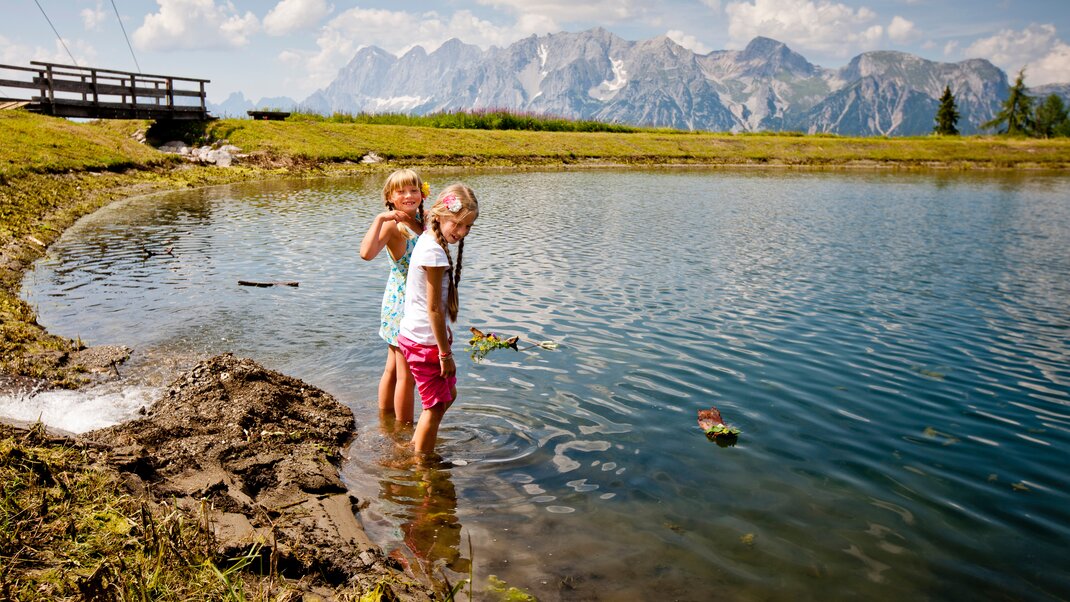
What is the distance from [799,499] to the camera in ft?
20.4

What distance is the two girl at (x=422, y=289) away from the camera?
565 cm

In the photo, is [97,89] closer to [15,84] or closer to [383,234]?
[15,84]

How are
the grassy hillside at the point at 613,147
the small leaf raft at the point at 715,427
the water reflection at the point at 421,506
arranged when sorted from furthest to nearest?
the grassy hillside at the point at 613,147 → the small leaf raft at the point at 715,427 → the water reflection at the point at 421,506

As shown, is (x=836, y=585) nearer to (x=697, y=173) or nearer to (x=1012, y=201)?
(x=1012, y=201)

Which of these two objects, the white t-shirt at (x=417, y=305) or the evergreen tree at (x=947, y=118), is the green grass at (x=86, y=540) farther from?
the evergreen tree at (x=947, y=118)

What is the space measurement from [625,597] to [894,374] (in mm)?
6610

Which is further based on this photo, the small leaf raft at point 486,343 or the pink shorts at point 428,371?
the small leaf raft at point 486,343

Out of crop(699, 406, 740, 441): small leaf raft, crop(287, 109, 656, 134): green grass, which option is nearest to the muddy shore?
crop(699, 406, 740, 441): small leaf raft

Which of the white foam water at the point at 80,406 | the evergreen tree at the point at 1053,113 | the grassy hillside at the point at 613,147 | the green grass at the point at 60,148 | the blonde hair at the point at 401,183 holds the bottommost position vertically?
the white foam water at the point at 80,406

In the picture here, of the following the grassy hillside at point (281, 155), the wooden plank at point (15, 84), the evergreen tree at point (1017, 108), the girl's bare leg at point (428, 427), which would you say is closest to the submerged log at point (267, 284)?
the grassy hillside at point (281, 155)

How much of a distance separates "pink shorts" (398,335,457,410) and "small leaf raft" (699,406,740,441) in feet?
9.87

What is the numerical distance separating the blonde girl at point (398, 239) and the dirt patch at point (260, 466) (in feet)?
3.28

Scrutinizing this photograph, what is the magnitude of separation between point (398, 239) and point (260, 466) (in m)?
2.43

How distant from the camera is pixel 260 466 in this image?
5910 millimetres
